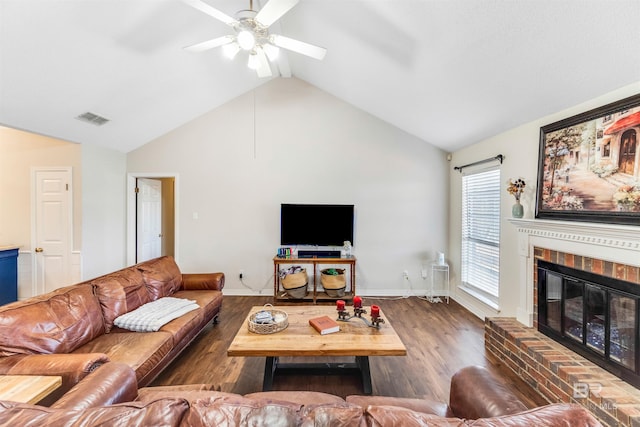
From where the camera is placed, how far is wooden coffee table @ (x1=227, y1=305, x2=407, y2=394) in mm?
1914

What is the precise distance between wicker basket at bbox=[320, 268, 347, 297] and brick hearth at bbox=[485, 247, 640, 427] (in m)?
1.93

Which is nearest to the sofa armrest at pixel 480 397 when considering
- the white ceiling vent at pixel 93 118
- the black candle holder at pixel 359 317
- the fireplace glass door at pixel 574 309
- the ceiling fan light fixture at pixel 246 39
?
the black candle holder at pixel 359 317

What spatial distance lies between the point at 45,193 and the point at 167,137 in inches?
71.7

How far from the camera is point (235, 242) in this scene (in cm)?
455

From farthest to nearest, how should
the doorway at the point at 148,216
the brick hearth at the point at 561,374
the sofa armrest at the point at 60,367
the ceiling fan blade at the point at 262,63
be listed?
1. the doorway at the point at 148,216
2. the ceiling fan blade at the point at 262,63
3. the brick hearth at the point at 561,374
4. the sofa armrest at the point at 60,367

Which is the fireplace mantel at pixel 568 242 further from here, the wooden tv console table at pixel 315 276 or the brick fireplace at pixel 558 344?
the wooden tv console table at pixel 315 276

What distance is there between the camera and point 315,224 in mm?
4355

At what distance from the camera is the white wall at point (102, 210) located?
399 cm

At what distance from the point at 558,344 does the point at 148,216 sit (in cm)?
591

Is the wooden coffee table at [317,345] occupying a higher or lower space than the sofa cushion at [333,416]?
lower

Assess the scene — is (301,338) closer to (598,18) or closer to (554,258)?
(554,258)

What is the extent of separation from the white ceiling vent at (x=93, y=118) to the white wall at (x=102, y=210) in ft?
1.98

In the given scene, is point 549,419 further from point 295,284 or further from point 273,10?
point 295,284

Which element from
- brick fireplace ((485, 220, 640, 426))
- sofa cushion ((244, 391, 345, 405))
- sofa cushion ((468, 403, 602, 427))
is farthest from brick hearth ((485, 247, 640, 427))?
sofa cushion ((244, 391, 345, 405))
